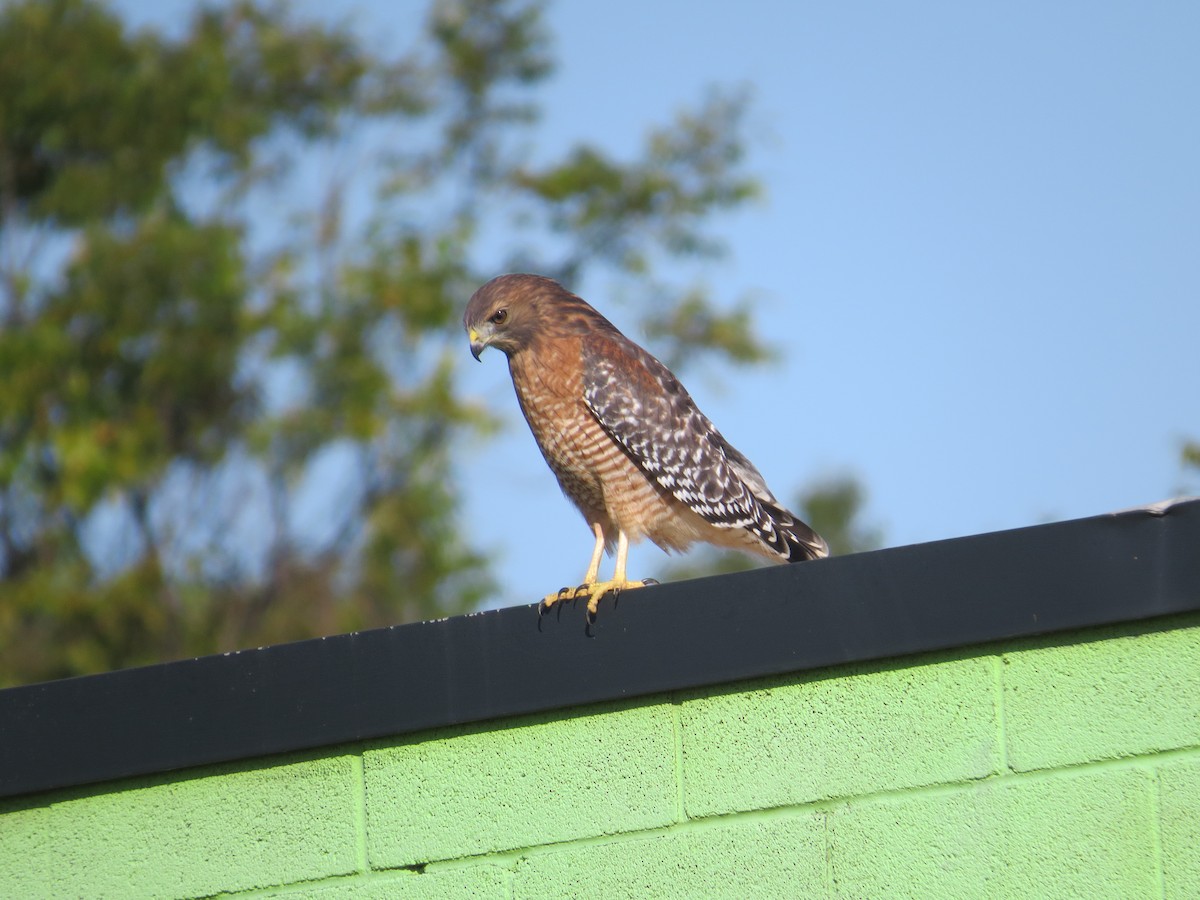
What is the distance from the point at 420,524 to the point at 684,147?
5.86 meters

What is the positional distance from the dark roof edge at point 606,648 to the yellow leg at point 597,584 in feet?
0.41

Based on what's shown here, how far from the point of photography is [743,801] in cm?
250

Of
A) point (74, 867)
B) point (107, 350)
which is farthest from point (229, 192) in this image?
point (74, 867)

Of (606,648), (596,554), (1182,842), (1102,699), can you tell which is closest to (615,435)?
(596,554)

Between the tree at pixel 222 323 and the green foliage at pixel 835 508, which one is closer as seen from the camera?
the tree at pixel 222 323

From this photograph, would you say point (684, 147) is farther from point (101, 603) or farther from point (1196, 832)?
point (1196, 832)

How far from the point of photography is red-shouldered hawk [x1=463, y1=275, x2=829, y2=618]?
5004 mm

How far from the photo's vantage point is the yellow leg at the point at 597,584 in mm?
2908

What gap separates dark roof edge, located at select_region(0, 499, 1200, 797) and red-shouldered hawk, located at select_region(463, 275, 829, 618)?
7.40 feet

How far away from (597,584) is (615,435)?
1.44m

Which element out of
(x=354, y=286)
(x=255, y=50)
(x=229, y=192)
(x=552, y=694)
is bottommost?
(x=552, y=694)

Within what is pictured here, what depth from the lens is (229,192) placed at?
16547 mm

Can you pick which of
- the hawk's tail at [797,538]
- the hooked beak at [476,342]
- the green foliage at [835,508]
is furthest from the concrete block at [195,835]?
the green foliage at [835,508]

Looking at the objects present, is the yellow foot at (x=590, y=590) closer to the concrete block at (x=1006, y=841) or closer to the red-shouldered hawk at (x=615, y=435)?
the concrete block at (x=1006, y=841)
